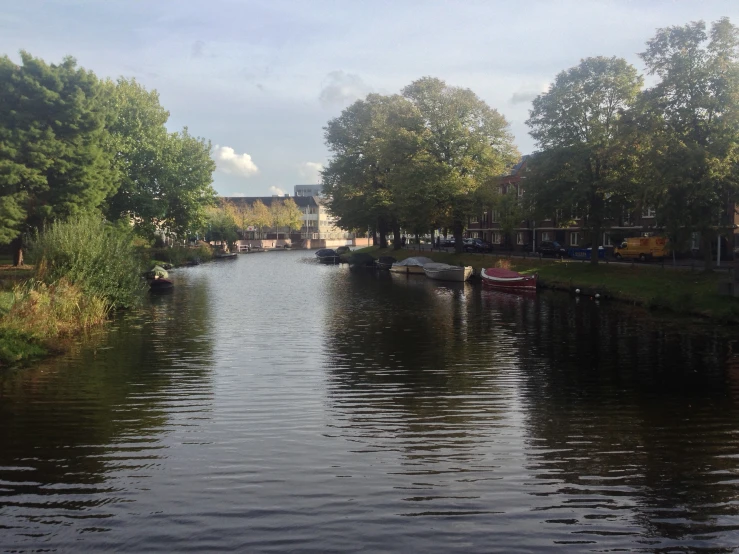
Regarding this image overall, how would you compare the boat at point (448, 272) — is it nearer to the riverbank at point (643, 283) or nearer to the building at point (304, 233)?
the riverbank at point (643, 283)

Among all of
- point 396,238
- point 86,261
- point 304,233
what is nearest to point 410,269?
point 396,238

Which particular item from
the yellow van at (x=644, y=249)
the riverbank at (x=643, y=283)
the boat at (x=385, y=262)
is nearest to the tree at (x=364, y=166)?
the boat at (x=385, y=262)

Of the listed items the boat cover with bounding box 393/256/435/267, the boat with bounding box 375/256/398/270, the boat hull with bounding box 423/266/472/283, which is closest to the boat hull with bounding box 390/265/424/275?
the boat cover with bounding box 393/256/435/267

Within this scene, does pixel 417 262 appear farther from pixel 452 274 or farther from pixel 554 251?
pixel 554 251

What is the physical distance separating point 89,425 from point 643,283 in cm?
3374

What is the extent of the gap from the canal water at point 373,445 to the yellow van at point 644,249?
29.3 m

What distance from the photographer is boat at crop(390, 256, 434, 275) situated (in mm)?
62125

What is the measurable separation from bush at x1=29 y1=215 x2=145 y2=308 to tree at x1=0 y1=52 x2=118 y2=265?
500 inches

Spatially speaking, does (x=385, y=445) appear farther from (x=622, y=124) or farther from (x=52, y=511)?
(x=622, y=124)

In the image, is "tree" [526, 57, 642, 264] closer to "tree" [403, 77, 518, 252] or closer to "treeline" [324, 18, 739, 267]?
"treeline" [324, 18, 739, 267]

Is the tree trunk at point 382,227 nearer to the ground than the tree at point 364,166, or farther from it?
nearer to the ground

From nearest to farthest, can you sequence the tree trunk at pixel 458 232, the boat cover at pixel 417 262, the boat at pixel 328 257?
the boat cover at pixel 417 262 → the tree trunk at pixel 458 232 → the boat at pixel 328 257

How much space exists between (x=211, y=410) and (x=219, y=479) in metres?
4.33

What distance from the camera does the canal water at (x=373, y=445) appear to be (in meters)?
8.31
